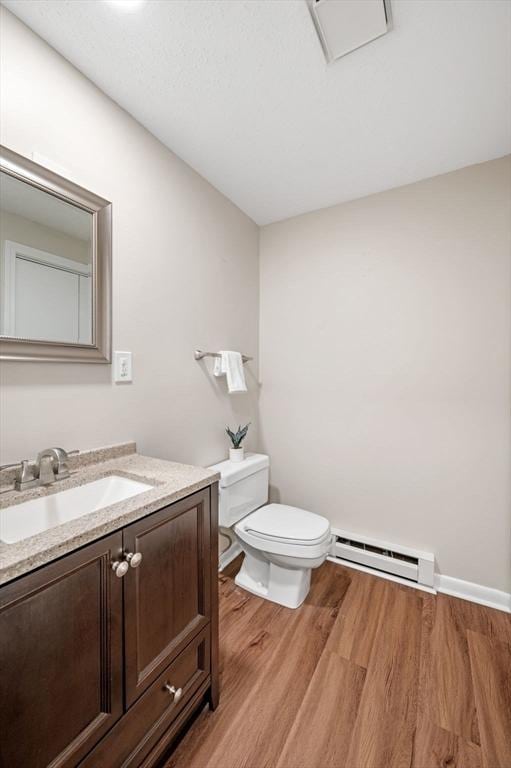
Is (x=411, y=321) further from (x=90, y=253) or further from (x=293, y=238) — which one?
(x=90, y=253)

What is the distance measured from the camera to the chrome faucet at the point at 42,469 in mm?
972

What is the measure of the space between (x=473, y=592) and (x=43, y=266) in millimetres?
2530

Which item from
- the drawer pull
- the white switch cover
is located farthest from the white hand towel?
the drawer pull

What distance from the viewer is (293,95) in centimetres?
131

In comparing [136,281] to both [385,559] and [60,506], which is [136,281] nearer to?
[60,506]

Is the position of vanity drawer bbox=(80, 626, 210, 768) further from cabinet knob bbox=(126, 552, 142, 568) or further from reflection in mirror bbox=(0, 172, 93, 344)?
reflection in mirror bbox=(0, 172, 93, 344)

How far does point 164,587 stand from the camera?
92cm

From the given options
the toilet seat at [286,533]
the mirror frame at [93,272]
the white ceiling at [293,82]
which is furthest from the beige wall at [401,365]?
the mirror frame at [93,272]

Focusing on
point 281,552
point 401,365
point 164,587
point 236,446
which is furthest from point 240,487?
point 401,365

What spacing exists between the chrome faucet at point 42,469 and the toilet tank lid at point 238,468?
2.58ft

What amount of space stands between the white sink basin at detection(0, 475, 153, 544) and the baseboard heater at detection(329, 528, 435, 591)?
1511 millimetres

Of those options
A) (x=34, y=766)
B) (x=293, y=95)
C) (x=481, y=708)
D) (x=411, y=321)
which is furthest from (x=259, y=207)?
(x=481, y=708)

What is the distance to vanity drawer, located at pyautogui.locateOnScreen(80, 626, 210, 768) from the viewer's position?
0.80 metres

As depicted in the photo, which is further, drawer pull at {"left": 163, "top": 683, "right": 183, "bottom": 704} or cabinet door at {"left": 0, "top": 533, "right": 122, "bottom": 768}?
drawer pull at {"left": 163, "top": 683, "right": 183, "bottom": 704}
